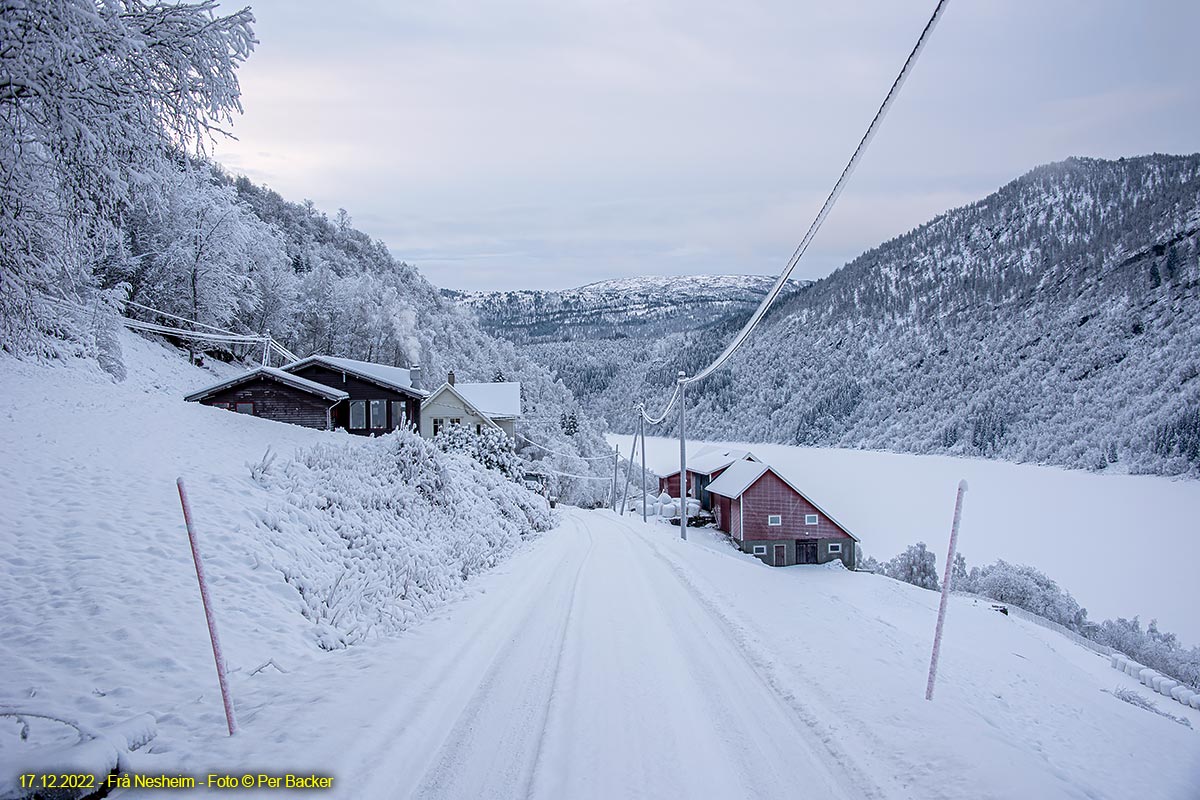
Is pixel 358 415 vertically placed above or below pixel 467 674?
above

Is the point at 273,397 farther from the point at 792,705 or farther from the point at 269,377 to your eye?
the point at 792,705

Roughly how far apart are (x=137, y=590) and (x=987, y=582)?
3957 centimetres

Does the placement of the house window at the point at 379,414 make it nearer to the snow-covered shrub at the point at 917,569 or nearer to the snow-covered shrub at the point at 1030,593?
the snow-covered shrub at the point at 917,569

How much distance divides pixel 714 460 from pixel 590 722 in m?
44.3

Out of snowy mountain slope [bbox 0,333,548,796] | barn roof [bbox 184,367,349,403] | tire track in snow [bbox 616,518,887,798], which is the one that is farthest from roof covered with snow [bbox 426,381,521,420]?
tire track in snow [bbox 616,518,887,798]

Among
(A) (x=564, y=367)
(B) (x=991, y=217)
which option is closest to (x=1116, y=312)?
(B) (x=991, y=217)

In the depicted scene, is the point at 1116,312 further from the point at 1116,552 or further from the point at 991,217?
the point at 991,217

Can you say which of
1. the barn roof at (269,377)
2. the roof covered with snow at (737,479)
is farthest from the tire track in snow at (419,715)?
the roof covered with snow at (737,479)

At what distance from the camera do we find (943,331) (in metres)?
125

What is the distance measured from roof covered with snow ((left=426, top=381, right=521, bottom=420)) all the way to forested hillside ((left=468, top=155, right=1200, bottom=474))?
52.8 m

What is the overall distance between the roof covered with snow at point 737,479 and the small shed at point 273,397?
2387 cm

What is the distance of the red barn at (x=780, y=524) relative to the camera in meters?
35.5

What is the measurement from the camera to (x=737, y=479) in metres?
37.9

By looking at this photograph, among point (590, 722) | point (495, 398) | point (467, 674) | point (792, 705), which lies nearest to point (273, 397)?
point (495, 398)
